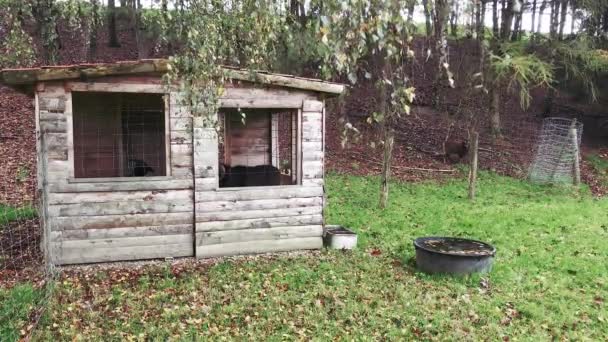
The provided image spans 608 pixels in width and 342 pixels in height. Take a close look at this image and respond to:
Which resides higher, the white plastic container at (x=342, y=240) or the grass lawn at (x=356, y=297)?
the white plastic container at (x=342, y=240)

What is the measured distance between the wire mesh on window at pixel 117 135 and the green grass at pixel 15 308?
11.0 feet

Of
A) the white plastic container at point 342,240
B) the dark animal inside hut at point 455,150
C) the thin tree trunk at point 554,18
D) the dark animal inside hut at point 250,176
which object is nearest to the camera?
the white plastic container at point 342,240

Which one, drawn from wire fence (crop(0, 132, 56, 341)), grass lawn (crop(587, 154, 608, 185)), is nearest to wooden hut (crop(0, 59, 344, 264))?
wire fence (crop(0, 132, 56, 341))

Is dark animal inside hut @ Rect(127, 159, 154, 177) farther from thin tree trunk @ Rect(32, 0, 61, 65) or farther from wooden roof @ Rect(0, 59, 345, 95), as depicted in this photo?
thin tree trunk @ Rect(32, 0, 61, 65)

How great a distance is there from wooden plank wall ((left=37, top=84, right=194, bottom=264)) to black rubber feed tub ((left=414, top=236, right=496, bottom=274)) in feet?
10.1

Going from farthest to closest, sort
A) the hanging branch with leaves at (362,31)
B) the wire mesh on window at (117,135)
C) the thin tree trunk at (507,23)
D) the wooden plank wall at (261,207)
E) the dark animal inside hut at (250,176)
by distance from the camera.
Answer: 1. the thin tree trunk at (507,23)
2. the dark animal inside hut at (250,176)
3. the wire mesh on window at (117,135)
4. the wooden plank wall at (261,207)
5. the hanging branch with leaves at (362,31)

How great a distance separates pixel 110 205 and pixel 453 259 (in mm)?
4318

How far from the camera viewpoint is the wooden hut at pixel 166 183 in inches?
236

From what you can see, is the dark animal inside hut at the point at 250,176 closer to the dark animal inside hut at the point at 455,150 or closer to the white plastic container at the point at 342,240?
the white plastic container at the point at 342,240

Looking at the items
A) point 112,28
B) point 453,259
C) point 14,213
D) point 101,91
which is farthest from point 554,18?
point 14,213

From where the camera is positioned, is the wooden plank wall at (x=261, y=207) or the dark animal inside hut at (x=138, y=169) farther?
the dark animal inside hut at (x=138, y=169)

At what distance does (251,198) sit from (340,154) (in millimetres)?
7894

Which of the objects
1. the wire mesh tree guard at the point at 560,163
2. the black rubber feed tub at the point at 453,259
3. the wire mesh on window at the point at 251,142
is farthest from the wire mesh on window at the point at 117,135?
the wire mesh tree guard at the point at 560,163

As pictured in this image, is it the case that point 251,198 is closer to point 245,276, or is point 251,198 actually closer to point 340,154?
point 245,276
